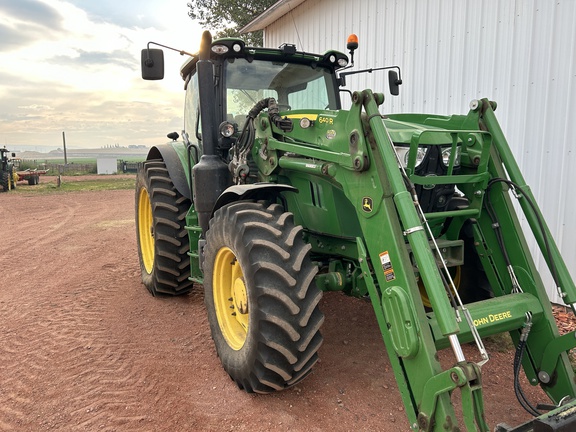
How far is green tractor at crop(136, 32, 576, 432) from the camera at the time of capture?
97.3 inches

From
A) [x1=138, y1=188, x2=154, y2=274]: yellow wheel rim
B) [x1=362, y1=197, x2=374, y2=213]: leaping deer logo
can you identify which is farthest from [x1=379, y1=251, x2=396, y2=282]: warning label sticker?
[x1=138, y1=188, x2=154, y2=274]: yellow wheel rim

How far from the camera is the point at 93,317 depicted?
15.9ft

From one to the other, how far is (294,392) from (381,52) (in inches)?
240

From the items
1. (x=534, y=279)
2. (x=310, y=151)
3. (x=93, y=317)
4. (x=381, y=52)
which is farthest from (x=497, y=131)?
(x=381, y=52)

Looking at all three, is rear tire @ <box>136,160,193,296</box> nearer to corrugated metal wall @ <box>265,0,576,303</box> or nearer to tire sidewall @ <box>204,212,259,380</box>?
tire sidewall @ <box>204,212,259,380</box>

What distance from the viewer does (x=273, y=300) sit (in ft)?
9.66

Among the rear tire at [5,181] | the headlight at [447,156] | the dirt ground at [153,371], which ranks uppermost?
the headlight at [447,156]

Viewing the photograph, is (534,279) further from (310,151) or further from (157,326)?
(157,326)

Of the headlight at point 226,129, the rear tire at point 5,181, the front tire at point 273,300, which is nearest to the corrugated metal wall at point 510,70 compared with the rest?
the headlight at point 226,129

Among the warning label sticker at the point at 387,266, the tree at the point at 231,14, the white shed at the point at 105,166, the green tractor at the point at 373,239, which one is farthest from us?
the white shed at the point at 105,166

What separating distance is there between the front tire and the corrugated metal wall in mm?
3641

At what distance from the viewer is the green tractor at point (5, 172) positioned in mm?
21487

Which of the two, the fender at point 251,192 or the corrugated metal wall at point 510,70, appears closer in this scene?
the fender at point 251,192

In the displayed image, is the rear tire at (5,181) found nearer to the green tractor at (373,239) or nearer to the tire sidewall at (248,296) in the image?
the green tractor at (373,239)
